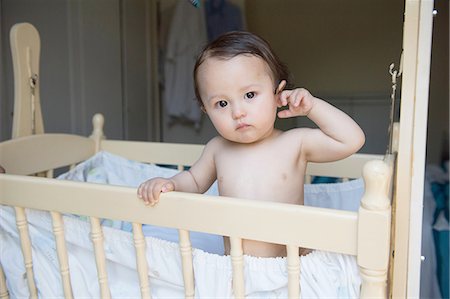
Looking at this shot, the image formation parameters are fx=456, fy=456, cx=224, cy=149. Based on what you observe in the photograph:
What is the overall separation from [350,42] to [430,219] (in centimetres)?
126

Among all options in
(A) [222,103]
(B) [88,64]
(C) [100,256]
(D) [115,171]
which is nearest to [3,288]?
A: (C) [100,256]

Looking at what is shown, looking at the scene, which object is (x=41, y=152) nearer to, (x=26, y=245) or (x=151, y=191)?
(x=26, y=245)

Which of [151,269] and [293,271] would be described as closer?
[293,271]

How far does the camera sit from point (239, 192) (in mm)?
906

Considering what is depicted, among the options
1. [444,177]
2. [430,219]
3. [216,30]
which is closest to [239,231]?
[430,219]

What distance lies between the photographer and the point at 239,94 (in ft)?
2.73

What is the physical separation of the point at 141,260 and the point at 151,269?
0.10 ft

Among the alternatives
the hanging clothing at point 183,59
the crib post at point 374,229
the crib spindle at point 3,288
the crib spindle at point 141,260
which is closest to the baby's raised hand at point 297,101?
the crib post at point 374,229

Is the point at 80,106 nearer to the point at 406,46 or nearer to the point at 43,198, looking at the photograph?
the point at 43,198

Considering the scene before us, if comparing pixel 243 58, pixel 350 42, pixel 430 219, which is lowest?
pixel 430 219

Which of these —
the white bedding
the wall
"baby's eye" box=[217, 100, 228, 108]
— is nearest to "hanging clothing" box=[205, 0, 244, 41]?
the wall

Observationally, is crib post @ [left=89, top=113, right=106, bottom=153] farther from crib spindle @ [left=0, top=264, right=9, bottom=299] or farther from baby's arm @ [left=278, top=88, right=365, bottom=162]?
baby's arm @ [left=278, top=88, right=365, bottom=162]

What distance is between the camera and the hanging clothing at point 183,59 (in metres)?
2.49

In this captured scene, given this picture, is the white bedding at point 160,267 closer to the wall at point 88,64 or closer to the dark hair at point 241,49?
the dark hair at point 241,49
